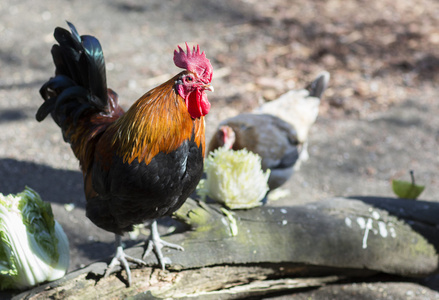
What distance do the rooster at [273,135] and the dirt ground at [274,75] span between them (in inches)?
18.1

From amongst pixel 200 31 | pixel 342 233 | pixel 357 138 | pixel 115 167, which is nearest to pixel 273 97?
pixel 357 138

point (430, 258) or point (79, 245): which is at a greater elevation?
point (79, 245)

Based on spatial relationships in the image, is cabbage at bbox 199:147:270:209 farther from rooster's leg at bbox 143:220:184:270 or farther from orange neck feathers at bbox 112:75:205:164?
orange neck feathers at bbox 112:75:205:164

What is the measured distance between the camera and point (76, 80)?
2816 millimetres

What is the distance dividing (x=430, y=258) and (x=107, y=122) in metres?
2.40

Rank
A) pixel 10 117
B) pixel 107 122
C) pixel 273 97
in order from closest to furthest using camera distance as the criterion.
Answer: pixel 107 122 < pixel 10 117 < pixel 273 97

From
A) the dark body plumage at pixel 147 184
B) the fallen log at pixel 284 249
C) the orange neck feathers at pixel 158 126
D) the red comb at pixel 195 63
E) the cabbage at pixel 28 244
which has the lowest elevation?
the fallen log at pixel 284 249

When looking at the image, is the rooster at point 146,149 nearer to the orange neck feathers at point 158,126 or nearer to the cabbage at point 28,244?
the orange neck feathers at point 158,126

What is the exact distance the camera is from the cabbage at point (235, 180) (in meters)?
3.01

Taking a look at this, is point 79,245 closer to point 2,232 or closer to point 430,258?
point 2,232

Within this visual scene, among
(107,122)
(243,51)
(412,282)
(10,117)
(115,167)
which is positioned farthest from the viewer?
(243,51)

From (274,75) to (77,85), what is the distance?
3666 mm

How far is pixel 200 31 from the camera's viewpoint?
22.4 feet

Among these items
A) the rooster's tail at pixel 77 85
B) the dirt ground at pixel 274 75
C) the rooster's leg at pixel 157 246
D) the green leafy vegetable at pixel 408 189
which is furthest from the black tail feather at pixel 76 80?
the green leafy vegetable at pixel 408 189
